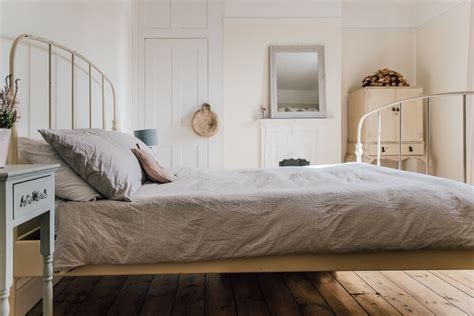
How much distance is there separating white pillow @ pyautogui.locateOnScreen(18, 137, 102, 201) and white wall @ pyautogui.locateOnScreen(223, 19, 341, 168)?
2.94 metres

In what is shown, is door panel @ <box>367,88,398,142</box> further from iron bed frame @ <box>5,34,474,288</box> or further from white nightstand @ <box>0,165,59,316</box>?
white nightstand @ <box>0,165,59,316</box>

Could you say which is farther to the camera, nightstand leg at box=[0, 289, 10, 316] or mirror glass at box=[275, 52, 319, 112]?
mirror glass at box=[275, 52, 319, 112]

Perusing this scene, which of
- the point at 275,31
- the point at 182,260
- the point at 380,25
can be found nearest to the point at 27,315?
the point at 182,260

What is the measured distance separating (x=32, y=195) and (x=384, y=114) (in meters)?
3.96

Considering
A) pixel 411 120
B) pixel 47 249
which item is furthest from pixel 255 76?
pixel 47 249

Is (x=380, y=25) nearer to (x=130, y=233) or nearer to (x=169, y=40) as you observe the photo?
(x=169, y=40)

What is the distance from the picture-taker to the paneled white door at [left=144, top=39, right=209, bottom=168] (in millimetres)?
4285

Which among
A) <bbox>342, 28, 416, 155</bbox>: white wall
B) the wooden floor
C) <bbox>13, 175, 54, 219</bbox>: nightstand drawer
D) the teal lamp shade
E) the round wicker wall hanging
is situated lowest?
the wooden floor

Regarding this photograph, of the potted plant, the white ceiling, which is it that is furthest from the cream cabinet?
the potted plant

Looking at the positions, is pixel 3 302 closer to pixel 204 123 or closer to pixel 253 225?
pixel 253 225

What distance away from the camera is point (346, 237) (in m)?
1.40

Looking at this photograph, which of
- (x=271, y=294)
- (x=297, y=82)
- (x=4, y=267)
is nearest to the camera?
(x=4, y=267)

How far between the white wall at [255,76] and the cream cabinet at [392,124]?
36 cm

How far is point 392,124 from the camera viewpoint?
4.19 meters
